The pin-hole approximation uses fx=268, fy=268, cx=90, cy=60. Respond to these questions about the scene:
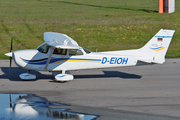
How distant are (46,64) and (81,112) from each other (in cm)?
448

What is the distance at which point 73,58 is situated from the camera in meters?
12.7

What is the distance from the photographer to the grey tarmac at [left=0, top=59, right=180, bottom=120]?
346 inches

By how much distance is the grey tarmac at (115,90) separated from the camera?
28.9ft

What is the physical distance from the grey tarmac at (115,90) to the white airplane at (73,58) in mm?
744

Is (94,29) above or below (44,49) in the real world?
above

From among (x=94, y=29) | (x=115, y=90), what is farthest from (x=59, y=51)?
(x=94, y=29)

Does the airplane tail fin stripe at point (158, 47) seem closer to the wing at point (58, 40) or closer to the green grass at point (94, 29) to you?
the wing at point (58, 40)

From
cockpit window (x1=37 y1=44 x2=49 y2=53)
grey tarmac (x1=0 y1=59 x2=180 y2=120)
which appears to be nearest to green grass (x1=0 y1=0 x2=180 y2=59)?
grey tarmac (x1=0 y1=59 x2=180 y2=120)

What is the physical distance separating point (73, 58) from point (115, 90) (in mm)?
2613

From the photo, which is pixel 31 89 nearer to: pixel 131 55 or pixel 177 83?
pixel 131 55

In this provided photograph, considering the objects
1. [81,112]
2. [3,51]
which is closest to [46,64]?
[81,112]

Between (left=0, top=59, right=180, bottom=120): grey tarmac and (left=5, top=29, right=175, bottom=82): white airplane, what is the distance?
74 cm

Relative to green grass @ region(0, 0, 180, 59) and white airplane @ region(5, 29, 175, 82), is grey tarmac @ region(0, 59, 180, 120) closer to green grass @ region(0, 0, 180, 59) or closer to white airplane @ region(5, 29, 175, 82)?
white airplane @ region(5, 29, 175, 82)

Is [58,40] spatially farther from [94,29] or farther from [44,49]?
[94,29]
